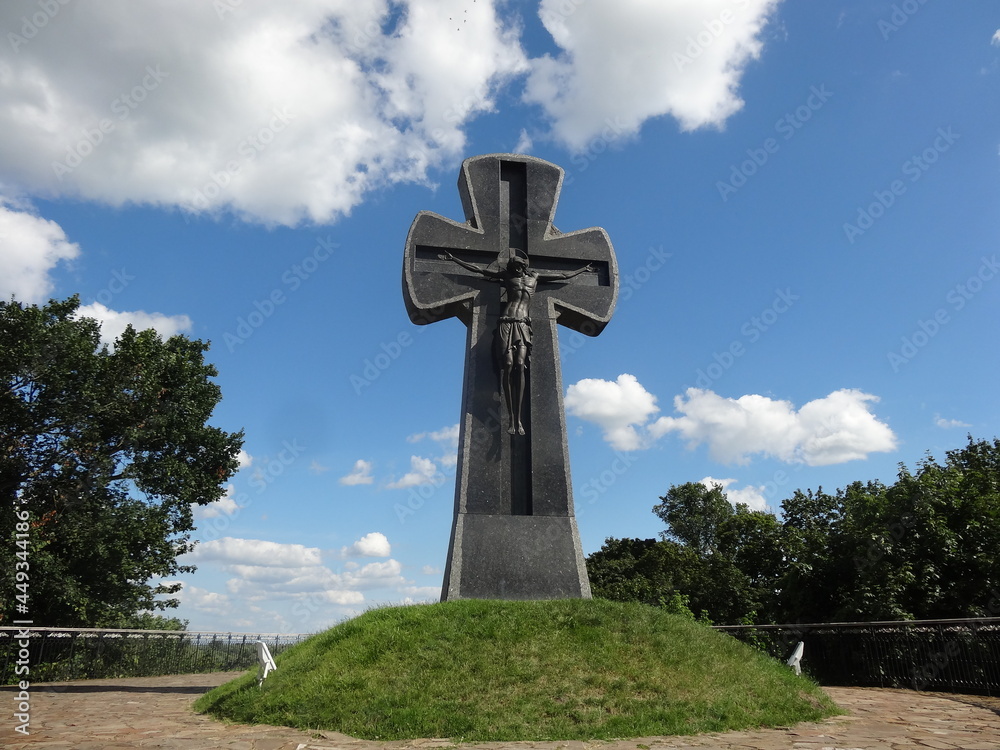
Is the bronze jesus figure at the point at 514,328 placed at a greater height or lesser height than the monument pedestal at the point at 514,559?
greater

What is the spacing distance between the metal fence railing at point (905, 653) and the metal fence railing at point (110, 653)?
31.1 feet

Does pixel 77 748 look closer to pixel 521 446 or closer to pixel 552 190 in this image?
pixel 521 446

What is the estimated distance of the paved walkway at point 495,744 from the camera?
5270 millimetres

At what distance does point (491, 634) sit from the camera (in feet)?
23.5

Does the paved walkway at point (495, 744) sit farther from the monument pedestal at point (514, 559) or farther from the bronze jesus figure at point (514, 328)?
the bronze jesus figure at point (514, 328)

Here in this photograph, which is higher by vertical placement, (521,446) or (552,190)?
(552,190)

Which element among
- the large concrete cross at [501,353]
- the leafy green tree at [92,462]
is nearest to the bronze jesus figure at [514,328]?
the large concrete cross at [501,353]

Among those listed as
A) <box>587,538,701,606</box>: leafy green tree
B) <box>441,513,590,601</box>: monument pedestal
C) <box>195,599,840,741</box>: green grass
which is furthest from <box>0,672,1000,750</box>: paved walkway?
<box>587,538,701,606</box>: leafy green tree

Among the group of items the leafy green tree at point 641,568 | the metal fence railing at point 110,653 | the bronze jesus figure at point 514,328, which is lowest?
the metal fence railing at point 110,653

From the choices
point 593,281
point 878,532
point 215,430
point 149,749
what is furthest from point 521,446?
point 215,430

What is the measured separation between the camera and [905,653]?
10281 mm

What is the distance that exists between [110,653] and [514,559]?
10985mm

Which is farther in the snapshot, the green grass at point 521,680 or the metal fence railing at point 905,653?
the metal fence railing at point 905,653

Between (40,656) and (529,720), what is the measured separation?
11.9m
